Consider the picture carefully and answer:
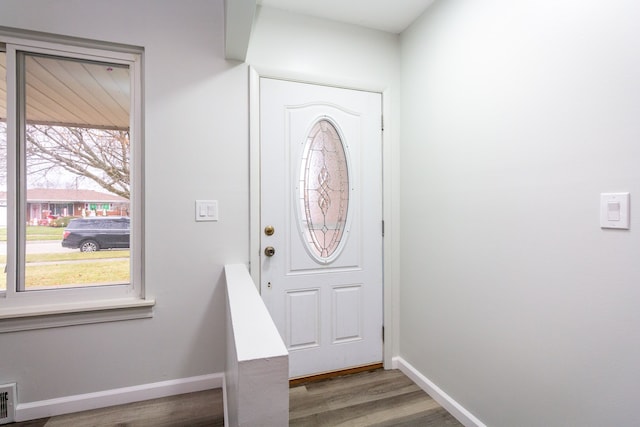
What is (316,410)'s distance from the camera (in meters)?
1.78

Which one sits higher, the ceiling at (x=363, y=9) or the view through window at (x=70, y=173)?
the ceiling at (x=363, y=9)

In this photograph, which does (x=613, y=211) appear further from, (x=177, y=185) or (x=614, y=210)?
(x=177, y=185)

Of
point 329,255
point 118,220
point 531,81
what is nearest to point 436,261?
point 329,255

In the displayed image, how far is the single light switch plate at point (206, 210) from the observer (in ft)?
6.15

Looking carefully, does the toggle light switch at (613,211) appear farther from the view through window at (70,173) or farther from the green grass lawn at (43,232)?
the green grass lawn at (43,232)

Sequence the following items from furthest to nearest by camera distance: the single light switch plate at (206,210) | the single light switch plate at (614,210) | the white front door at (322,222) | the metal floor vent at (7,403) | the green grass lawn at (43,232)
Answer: the white front door at (322,222), the single light switch plate at (206,210), the green grass lawn at (43,232), the metal floor vent at (7,403), the single light switch plate at (614,210)

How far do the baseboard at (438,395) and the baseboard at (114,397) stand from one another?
4.15ft

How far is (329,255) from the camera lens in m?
2.16

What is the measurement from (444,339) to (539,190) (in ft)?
3.43

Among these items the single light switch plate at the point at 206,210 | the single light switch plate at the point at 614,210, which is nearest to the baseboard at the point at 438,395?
the single light switch plate at the point at 614,210

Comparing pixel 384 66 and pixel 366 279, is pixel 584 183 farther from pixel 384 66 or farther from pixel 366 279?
pixel 384 66

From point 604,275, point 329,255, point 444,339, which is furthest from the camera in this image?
point 329,255

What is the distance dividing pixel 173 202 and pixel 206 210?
19 centimetres

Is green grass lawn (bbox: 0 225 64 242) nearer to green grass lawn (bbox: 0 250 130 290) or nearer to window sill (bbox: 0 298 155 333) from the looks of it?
green grass lawn (bbox: 0 250 130 290)
